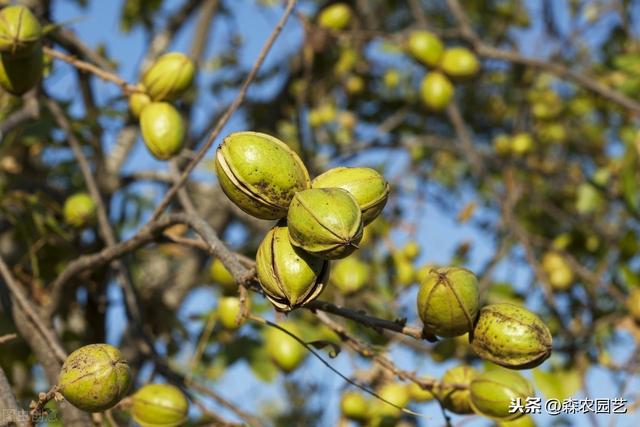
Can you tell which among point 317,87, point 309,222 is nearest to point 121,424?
point 309,222

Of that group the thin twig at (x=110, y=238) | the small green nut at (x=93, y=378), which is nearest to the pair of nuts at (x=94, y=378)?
the small green nut at (x=93, y=378)

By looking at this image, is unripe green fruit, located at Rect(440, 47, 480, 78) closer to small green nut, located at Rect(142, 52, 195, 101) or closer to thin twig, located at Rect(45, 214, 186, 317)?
small green nut, located at Rect(142, 52, 195, 101)

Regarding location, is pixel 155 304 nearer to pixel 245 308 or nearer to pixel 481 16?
pixel 245 308

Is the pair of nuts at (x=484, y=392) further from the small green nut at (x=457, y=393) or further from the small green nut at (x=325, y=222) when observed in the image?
the small green nut at (x=325, y=222)

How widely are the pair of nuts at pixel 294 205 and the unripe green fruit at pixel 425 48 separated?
6.95ft

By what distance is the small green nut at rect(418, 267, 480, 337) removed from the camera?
1274 millimetres

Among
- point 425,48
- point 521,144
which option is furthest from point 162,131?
point 521,144

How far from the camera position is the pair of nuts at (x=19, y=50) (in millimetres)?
1560

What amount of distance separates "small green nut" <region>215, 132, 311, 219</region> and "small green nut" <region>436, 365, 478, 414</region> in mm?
599

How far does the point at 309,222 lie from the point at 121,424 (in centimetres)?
105

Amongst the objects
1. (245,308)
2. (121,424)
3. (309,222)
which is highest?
(309,222)

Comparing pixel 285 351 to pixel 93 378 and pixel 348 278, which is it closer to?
pixel 348 278

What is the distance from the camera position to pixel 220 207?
155 inches

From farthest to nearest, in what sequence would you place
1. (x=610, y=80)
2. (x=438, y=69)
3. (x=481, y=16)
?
(x=481, y=16), (x=610, y=80), (x=438, y=69)
